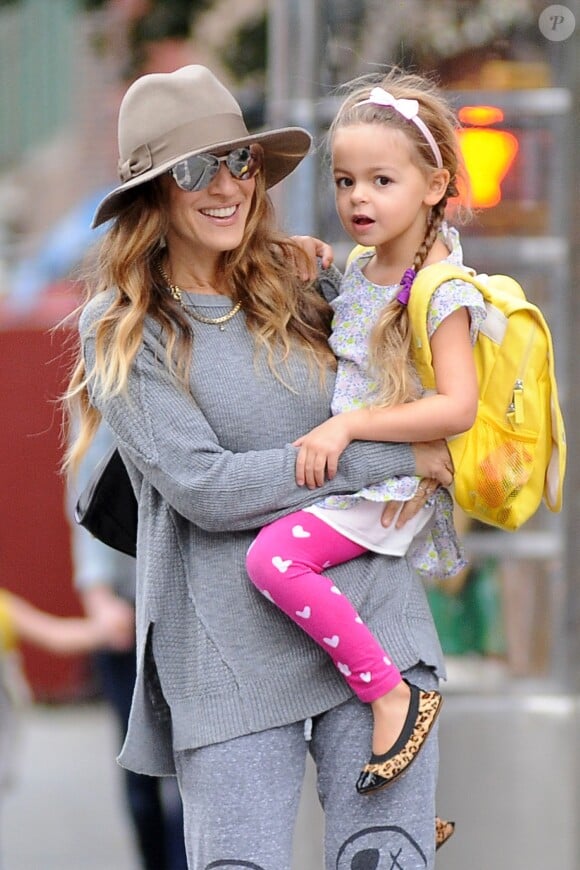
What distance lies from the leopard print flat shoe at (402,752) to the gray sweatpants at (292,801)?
0.04 meters

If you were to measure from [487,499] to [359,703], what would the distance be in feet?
1.32

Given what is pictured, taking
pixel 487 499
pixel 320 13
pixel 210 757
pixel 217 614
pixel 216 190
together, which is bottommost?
pixel 210 757

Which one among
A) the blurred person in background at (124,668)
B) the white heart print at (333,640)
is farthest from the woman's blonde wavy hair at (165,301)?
the blurred person in background at (124,668)

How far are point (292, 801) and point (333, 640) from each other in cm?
31

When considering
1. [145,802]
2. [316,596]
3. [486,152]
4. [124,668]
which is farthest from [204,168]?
[145,802]

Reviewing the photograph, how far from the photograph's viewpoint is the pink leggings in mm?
2574

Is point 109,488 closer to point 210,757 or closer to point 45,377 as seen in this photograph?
point 210,757

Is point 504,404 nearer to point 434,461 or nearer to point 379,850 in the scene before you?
point 434,461

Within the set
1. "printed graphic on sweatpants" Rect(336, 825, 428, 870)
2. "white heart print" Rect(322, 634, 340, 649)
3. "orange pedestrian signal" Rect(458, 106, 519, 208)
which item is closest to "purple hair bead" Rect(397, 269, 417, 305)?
"white heart print" Rect(322, 634, 340, 649)

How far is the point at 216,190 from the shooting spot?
2688 mm

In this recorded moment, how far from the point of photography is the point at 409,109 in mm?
2660

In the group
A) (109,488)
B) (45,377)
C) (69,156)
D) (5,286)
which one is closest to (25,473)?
(45,377)

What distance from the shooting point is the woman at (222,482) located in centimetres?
263

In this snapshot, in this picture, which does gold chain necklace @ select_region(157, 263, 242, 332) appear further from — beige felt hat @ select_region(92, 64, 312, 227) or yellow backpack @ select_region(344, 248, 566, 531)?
yellow backpack @ select_region(344, 248, 566, 531)
